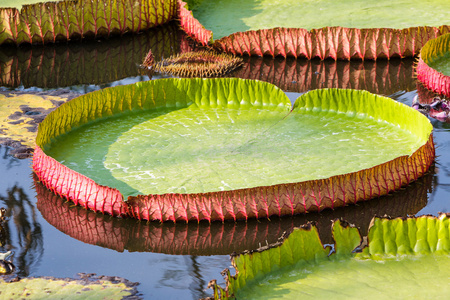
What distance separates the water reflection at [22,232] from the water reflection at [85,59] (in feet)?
6.17

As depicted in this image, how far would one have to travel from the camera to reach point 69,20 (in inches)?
248

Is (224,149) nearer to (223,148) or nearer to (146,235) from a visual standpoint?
(223,148)

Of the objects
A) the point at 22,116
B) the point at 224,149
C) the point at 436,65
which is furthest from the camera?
the point at 436,65

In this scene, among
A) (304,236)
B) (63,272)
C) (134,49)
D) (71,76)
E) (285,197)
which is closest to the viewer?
(304,236)

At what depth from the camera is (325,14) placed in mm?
6426

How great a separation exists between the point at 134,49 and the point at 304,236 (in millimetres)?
3876

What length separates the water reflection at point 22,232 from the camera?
3.04 m

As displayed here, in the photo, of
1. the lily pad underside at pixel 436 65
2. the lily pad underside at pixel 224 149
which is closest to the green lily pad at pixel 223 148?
the lily pad underside at pixel 224 149

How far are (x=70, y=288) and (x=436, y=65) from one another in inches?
144

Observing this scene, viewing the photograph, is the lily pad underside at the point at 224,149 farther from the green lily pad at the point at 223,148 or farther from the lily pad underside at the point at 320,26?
the lily pad underside at the point at 320,26

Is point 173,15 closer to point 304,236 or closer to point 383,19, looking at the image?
point 383,19

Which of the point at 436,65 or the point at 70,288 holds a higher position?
the point at 436,65

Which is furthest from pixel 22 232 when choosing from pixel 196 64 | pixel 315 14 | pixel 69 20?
pixel 315 14

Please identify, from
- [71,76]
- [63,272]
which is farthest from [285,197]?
[71,76]
